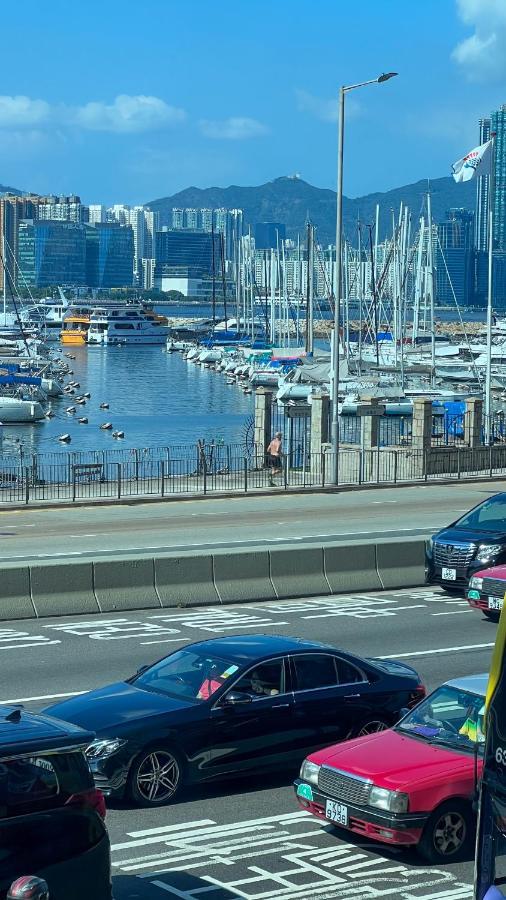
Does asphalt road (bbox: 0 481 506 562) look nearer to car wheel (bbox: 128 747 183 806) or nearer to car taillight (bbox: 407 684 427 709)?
car taillight (bbox: 407 684 427 709)

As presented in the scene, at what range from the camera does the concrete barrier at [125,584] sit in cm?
2266

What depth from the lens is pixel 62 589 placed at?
2234 cm

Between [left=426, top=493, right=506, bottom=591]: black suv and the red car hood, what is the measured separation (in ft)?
38.6

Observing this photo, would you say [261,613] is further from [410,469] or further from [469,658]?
[410,469]

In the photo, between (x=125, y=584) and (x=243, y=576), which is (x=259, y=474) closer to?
(x=243, y=576)

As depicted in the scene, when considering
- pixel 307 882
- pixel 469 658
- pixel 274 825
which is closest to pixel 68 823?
pixel 307 882

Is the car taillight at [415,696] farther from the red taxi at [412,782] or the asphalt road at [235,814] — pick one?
A: the red taxi at [412,782]

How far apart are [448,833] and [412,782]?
566mm

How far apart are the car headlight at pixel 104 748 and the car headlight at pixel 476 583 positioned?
10.4 metres

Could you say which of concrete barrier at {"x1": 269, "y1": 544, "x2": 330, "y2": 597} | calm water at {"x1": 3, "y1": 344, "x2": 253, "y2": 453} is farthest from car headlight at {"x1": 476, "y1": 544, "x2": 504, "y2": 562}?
calm water at {"x1": 3, "y1": 344, "x2": 253, "y2": 453}

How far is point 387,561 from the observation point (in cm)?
2598

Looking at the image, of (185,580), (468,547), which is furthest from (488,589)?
(185,580)

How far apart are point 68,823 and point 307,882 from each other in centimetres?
283

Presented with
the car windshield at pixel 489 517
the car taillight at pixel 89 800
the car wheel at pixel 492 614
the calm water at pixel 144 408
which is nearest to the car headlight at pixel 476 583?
the car wheel at pixel 492 614
